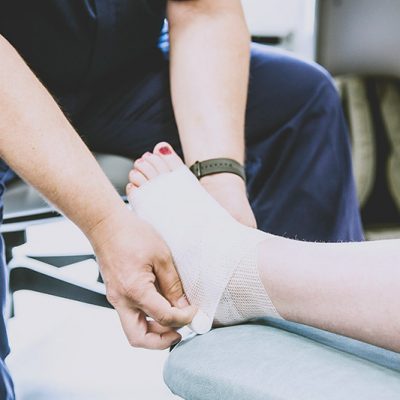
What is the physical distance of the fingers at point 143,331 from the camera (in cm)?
63

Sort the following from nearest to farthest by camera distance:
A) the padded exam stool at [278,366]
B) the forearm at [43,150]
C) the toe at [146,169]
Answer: the padded exam stool at [278,366] < the forearm at [43,150] < the toe at [146,169]

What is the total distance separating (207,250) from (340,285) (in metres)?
0.17

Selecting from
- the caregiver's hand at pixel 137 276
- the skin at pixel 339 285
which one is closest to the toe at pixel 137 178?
the caregiver's hand at pixel 137 276

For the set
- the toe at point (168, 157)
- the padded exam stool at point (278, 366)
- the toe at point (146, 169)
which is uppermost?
the toe at point (168, 157)

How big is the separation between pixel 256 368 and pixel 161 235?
0.73ft

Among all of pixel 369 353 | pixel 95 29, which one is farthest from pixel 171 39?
pixel 369 353

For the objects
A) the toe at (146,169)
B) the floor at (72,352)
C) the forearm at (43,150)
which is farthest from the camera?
the floor at (72,352)

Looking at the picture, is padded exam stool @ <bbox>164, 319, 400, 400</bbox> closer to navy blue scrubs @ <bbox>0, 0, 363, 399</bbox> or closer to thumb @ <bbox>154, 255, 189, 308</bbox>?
thumb @ <bbox>154, 255, 189, 308</bbox>

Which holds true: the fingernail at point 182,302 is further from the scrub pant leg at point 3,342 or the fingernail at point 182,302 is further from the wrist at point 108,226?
the scrub pant leg at point 3,342

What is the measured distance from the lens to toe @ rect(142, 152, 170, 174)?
0.76 m

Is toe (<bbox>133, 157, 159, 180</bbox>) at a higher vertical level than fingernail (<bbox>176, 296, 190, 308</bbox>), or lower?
higher

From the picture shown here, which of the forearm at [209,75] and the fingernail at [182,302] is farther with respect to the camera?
the forearm at [209,75]

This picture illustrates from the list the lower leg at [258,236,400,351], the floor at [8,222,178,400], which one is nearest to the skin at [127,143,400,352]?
the lower leg at [258,236,400,351]

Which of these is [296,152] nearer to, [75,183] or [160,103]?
[160,103]
